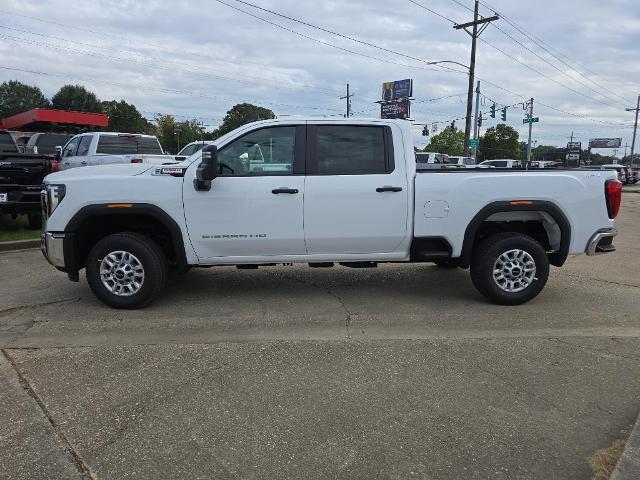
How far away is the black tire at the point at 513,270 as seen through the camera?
5750 mm

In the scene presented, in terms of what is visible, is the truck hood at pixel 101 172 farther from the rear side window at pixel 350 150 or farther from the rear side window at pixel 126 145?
the rear side window at pixel 126 145

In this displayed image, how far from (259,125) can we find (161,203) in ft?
4.19

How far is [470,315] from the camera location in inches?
220

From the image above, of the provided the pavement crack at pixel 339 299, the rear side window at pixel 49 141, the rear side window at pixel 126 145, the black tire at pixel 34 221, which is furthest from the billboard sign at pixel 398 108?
the pavement crack at pixel 339 299

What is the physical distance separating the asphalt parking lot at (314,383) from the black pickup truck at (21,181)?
10.3 feet

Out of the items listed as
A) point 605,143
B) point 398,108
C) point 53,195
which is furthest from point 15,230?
point 605,143

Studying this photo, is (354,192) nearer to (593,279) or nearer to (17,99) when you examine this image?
(593,279)

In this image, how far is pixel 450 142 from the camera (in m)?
79.3

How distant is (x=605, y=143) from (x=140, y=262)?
122m

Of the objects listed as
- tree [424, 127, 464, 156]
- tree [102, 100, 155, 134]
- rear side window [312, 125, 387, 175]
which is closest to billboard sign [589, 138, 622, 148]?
tree [424, 127, 464, 156]

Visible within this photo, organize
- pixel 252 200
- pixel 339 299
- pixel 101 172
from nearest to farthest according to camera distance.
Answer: pixel 252 200
pixel 101 172
pixel 339 299

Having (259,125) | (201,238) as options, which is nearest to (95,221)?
(201,238)

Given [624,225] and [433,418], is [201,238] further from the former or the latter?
[624,225]

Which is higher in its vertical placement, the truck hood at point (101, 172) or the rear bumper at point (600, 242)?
the truck hood at point (101, 172)
